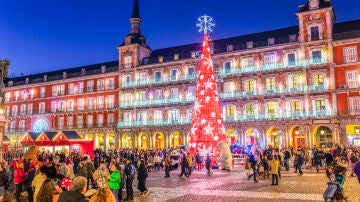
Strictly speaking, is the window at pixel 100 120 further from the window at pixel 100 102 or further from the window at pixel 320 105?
the window at pixel 320 105

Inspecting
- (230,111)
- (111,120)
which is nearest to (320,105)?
(230,111)

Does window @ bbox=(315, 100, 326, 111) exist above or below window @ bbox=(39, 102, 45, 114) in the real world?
below

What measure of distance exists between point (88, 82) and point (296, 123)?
29111mm

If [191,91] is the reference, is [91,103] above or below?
below

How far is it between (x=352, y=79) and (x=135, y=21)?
28596 mm

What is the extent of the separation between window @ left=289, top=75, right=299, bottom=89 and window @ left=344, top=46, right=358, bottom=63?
16.0 feet

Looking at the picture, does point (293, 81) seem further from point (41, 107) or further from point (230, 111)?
point (41, 107)

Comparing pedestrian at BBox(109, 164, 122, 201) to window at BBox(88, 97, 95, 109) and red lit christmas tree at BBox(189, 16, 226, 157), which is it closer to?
red lit christmas tree at BBox(189, 16, 226, 157)

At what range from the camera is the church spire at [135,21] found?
4775cm

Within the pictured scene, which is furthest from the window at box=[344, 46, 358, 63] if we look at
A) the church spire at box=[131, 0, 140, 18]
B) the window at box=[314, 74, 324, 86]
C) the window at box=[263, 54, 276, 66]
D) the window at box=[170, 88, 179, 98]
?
the church spire at box=[131, 0, 140, 18]

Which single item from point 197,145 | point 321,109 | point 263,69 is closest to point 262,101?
point 263,69

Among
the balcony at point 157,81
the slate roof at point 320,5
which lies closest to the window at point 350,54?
the slate roof at point 320,5

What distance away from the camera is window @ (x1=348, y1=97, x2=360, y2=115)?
3258cm

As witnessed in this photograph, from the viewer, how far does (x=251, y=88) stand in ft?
125
